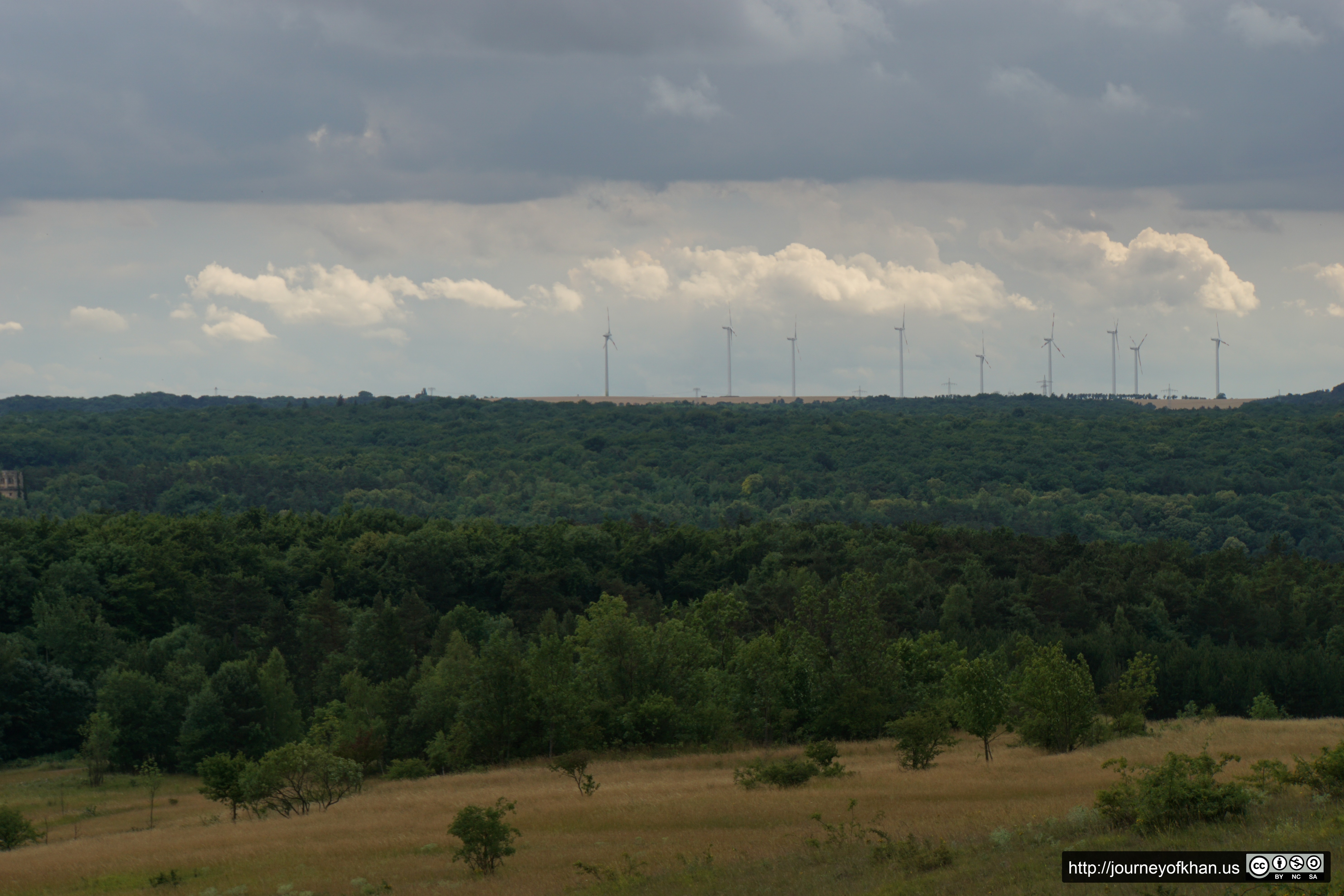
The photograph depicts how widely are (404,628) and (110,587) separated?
1241 inches

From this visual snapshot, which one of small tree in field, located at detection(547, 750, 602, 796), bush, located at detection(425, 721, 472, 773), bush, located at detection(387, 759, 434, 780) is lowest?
bush, located at detection(387, 759, 434, 780)

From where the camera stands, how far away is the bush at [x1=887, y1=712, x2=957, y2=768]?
51312 millimetres

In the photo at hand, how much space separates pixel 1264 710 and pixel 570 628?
5668cm

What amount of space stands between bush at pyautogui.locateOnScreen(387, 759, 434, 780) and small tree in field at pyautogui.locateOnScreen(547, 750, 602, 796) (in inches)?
561

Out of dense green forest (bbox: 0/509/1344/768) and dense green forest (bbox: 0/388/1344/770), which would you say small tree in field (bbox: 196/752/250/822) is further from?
dense green forest (bbox: 0/509/1344/768)

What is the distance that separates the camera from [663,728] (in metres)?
67.3

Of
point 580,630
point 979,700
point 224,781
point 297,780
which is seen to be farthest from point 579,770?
point 580,630

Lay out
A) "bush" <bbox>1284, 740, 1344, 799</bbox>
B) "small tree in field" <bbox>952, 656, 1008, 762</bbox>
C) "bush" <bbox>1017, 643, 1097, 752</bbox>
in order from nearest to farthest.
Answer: "bush" <bbox>1284, 740, 1344, 799</bbox> < "bush" <bbox>1017, 643, 1097, 752</bbox> < "small tree in field" <bbox>952, 656, 1008, 762</bbox>

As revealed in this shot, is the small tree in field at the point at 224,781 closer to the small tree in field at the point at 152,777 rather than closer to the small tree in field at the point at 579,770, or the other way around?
the small tree in field at the point at 152,777

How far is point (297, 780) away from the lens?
49.4 meters

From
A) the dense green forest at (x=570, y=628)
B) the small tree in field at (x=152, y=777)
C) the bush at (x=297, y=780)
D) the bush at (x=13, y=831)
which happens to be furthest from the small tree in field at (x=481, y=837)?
the small tree in field at (x=152, y=777)

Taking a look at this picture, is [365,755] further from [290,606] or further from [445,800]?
[290,606]

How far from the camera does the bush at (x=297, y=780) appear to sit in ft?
156

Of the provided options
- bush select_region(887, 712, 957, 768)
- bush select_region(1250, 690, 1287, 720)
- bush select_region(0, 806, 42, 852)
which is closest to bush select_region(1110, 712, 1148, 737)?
bush select_region(887, 712, 957, 768)
